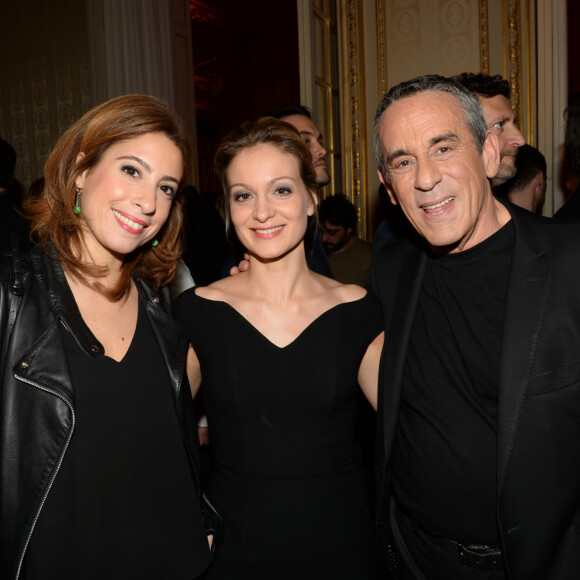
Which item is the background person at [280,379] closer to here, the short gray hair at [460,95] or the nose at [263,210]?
the nose at [263,210]

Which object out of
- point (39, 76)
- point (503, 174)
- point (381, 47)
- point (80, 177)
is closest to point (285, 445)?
point (80, 177)

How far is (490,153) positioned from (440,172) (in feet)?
0.77

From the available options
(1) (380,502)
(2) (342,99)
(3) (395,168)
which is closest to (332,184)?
(2) (342,99)

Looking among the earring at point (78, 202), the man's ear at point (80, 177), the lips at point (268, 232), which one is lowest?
the lips at point (268, 232)

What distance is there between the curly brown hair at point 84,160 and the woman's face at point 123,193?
2 centimetres

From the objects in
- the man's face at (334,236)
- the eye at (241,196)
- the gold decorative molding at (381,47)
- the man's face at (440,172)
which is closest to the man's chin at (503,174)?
the man's face at (440,172)

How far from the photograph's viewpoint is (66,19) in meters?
5.55

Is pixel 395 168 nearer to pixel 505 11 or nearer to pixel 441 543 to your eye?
pixel 441 543

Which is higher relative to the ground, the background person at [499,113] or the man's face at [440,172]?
the background person at [499,113]

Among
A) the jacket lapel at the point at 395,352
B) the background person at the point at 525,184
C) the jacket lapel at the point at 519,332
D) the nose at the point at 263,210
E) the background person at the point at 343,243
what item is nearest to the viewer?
the jacket lapel at the point at 519,332

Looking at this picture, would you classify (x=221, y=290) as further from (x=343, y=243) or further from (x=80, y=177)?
(x=343, y=243)

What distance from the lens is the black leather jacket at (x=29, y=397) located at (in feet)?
4.63

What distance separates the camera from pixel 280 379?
1876 mm

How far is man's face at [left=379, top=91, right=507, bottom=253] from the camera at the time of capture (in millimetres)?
1699
